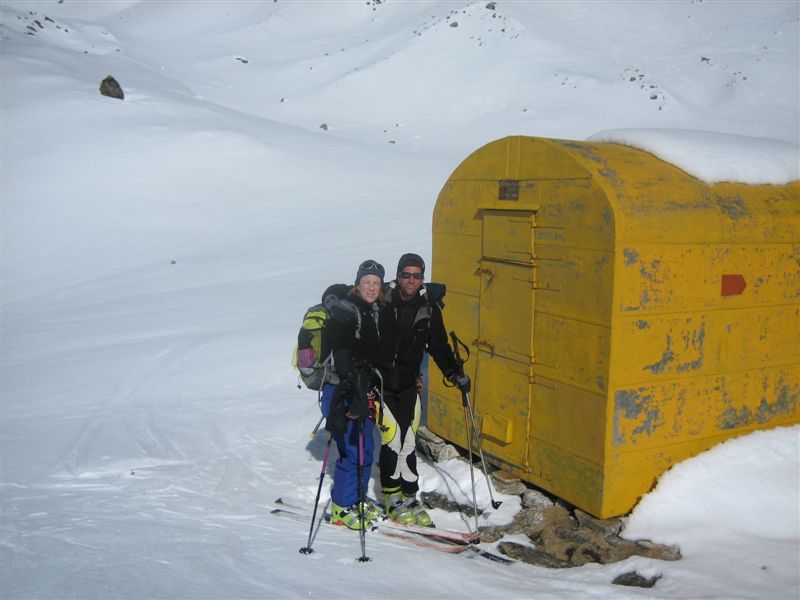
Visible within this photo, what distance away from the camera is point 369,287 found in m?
5.14

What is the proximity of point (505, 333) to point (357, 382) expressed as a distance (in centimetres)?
144

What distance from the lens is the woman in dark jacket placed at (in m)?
5.09

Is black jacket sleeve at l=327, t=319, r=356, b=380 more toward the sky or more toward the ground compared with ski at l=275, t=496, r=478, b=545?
more toward the sky

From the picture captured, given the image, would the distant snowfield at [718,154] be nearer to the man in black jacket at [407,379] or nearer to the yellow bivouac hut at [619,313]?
the yellow bivouac hut at [619,313]

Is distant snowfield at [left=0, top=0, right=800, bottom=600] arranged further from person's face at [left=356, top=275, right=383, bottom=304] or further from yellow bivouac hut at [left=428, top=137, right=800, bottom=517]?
person's face at [left=356, top=275, right=383, bottom=304]

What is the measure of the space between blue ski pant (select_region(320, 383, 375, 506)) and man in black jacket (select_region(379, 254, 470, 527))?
17 cm

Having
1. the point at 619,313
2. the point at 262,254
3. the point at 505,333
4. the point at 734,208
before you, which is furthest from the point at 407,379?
the point at 262,254

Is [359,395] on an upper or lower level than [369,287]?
lower

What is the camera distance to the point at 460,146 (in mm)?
29484

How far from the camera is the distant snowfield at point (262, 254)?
486 cm

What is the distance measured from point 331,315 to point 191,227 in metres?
12.9

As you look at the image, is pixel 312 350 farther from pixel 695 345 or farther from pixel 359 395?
pixel 695 345

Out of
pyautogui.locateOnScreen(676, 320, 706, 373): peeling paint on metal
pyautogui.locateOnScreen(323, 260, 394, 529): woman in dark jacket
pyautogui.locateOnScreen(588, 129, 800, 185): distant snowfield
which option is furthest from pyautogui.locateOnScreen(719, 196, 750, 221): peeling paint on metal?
pyautogui.locateOnScreen(323, 260, 394, 529): woman in dark jacket

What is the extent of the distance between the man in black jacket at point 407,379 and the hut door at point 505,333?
518mm
